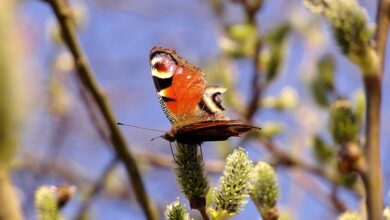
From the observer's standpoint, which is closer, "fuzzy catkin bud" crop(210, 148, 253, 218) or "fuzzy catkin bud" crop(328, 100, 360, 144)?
"fuzzy catkin bud" crop(210, 148, 253, 218)

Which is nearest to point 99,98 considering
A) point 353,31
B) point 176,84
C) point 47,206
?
point 176,84

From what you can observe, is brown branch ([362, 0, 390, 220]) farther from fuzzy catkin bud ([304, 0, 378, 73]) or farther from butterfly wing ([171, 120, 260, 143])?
butterfly wing ([171, 120, 260, 143])

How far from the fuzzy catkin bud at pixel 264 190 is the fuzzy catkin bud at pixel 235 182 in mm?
171

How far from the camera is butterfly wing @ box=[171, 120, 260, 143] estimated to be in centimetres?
100

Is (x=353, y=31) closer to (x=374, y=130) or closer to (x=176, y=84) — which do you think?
(x=374, y=130)

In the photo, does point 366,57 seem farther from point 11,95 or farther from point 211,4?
point 211,4

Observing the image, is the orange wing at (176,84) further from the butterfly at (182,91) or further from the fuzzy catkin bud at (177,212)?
the fuzzy catkin bud at (177,212)

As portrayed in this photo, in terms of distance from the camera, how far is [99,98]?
5.08ft

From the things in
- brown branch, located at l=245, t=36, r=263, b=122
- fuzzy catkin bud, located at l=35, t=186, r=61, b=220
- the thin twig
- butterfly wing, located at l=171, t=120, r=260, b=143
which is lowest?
fuzzy catkin bud, located at l=35, t=186, r=61, b=220

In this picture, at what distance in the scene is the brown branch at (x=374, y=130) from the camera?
0.98 meters

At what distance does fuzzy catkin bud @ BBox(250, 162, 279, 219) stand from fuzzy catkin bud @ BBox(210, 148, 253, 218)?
171 mm

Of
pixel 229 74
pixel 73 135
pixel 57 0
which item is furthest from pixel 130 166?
pixel 73 135

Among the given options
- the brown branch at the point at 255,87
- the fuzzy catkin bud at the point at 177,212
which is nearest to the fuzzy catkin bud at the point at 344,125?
the fuzzy catkin bud at the point at 177,212

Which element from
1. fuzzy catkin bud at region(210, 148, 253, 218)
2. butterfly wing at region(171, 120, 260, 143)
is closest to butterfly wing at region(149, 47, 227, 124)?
butterfly wing at region(171, 120, 260, 143)
